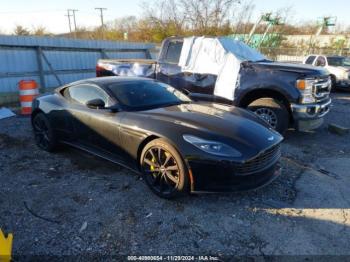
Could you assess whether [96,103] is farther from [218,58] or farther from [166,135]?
[218,58]

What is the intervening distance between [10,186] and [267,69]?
4737 millimetres

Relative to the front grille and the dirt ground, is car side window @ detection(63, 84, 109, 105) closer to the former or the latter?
the dirt ground

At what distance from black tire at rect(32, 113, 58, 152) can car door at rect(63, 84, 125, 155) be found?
27.9 inches

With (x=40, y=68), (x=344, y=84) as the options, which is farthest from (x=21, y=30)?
(x=344, y=84)

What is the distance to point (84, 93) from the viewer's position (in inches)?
188

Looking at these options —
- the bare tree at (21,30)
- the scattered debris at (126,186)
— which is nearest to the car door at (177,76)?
the scattered debris at (126,186)

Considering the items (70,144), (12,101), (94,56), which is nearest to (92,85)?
(70,144)

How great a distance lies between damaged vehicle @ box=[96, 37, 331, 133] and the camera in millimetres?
5656

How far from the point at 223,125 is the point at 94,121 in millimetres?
1881

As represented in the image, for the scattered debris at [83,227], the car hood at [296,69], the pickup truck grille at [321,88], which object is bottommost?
the scattered debris at [83,227]

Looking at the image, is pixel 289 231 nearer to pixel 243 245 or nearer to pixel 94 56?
pixel 243 245

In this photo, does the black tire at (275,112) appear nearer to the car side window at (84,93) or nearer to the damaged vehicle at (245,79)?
the damaged vehicle at (245,79)

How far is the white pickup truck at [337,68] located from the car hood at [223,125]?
11.3 m

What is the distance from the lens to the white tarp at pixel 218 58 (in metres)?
6.25
